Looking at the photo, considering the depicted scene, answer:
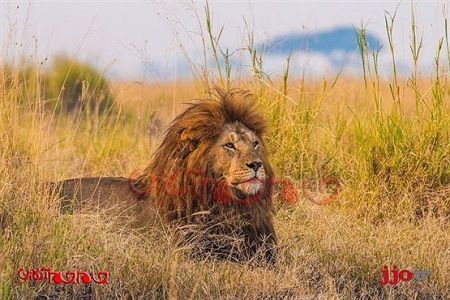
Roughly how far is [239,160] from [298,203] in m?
1.62

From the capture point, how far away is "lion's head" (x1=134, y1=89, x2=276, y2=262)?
15.6ft

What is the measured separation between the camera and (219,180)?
4.79 metres

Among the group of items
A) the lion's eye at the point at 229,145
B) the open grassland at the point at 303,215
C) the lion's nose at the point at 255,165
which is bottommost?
the open grassland at the point at 303,215

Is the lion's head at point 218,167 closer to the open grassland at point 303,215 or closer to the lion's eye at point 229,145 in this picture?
the lion's eye at point 229,145

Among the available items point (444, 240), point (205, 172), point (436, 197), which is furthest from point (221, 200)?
point (436, 197)

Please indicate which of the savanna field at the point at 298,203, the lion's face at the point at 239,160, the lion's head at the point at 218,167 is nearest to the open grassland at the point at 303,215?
the savanna field at the point at 298,203

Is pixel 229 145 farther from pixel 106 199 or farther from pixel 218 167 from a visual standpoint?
pixel 106 199

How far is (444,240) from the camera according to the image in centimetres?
534

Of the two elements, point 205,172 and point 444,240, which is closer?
point 205,172

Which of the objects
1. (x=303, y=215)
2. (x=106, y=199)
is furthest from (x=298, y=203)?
(x=106, y=199)

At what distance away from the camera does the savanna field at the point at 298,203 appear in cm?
433

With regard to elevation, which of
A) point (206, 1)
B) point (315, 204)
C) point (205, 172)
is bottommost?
point (315, 204)

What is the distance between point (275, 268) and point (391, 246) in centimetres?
75

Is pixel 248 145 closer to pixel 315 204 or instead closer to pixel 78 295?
pixel 78 295
